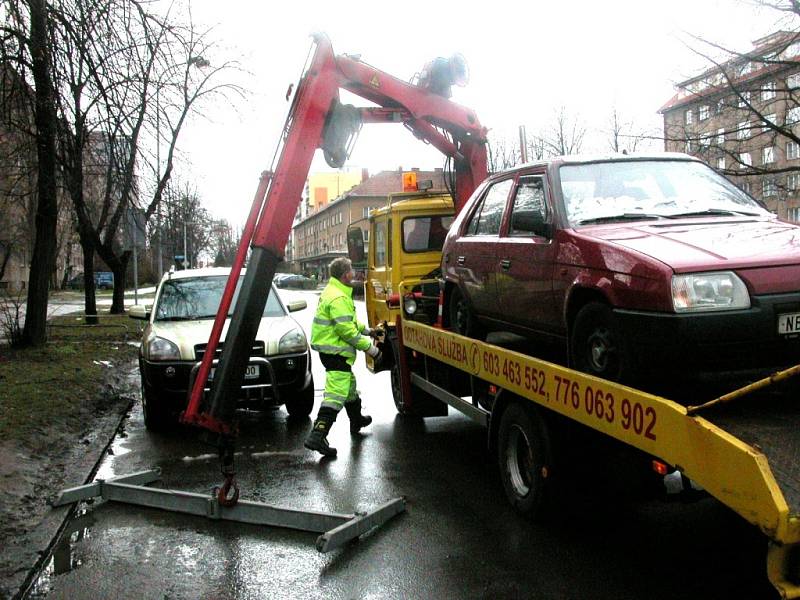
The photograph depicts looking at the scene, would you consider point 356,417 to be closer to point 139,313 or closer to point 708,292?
point 139,313

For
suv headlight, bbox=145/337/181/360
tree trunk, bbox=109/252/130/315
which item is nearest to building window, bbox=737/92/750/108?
suv headlight, bbox=145/337/181/360

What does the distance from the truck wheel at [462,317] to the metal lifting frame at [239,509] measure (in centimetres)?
185

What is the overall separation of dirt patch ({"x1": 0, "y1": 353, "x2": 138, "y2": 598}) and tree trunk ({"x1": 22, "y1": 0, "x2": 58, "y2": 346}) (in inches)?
106

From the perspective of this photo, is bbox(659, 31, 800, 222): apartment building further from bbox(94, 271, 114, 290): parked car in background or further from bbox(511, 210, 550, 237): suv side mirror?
bbox(94, 271, 114, 290): parked car in background

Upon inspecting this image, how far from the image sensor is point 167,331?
9.29 meters

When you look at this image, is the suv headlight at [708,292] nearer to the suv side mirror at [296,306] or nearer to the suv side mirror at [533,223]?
the suv side mirror at [533,223]

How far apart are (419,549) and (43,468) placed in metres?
3.83

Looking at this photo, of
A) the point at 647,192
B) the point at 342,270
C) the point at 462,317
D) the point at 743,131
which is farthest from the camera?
the point at 743,131

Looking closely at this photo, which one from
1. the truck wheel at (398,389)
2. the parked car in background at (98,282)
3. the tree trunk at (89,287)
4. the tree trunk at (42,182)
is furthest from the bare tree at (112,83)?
the parked car in background at (98,282)

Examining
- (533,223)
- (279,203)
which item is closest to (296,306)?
(279,203)

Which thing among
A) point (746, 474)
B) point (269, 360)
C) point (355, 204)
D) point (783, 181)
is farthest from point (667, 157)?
point (355, 204)

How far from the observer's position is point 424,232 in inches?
428

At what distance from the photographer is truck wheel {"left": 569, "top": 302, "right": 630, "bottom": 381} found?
14.8 ft

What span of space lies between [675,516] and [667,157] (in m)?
2.55
